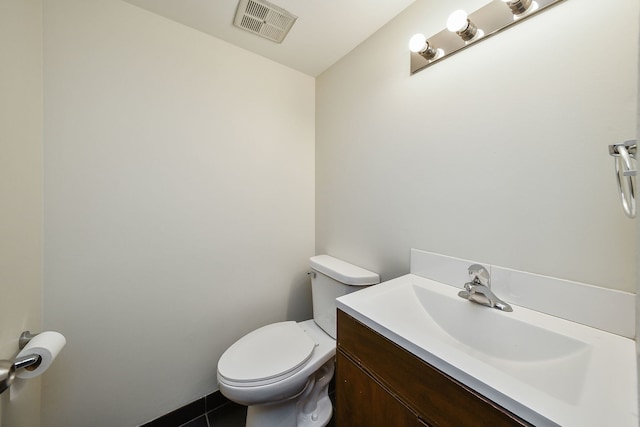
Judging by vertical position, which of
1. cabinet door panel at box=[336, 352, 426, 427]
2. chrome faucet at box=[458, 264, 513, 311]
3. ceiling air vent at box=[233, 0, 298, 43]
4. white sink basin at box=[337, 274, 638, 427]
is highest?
ceiling air vent at box=[233, 0, 298, 43]

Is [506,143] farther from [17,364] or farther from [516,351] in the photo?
[17,364]

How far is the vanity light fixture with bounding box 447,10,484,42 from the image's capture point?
805 mm

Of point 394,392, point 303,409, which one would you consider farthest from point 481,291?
point 303,409

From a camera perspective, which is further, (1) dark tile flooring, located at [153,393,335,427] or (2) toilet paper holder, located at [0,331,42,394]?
(1) dark tile flooring, located at [153,393,335,427]

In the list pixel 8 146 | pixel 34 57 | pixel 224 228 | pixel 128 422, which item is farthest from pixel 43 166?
pixel 128 422

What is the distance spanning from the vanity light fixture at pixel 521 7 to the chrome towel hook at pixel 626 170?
0.53 m

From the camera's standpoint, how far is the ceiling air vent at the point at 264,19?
1072 mm

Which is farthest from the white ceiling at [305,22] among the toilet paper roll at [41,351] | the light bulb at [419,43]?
the toilet paper roll at [41,351]

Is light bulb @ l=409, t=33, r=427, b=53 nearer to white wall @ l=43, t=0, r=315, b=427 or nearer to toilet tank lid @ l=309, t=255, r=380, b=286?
white wall @ l=43, t=0, r=315, b=427

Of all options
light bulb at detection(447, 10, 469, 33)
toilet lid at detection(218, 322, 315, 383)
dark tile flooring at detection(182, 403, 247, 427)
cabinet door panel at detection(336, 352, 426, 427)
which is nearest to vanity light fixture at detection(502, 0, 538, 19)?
light bulb at detection(447, 10, 469, 33)

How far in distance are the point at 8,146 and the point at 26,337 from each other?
25.9 inches

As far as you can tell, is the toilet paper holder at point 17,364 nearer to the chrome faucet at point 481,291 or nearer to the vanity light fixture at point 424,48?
the chrome faucet at point 481,291

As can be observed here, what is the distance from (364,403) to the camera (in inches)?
28.0

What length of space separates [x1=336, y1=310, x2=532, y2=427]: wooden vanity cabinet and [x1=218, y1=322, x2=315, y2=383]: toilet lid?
0.99 feet
